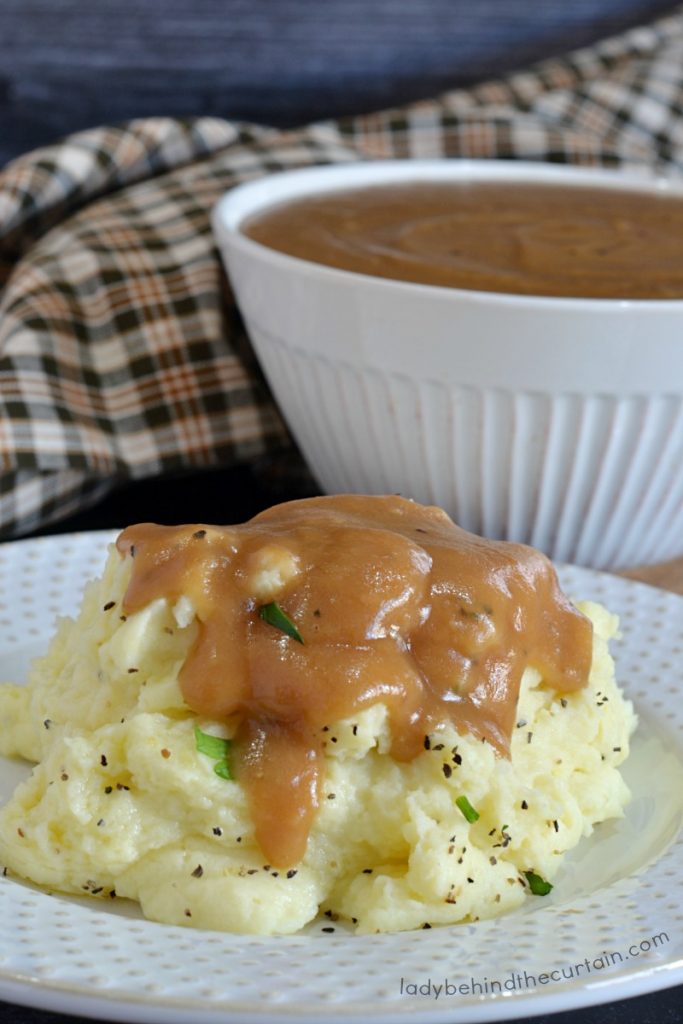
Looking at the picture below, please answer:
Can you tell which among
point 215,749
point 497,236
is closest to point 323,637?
point 215,749

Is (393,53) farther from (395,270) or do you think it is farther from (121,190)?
(395,270)

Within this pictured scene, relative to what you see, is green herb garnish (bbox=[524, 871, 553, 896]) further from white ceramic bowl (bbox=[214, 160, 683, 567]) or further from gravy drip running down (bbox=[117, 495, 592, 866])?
white ceramic bowl (bbox=[214, 160, 683, 567])

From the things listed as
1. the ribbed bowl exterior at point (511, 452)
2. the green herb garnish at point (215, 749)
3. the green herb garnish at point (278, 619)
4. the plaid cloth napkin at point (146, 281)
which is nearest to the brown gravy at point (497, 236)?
the ribbed bowl exterior at point (511, 452)

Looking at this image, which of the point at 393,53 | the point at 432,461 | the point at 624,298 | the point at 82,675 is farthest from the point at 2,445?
the point at 393,53

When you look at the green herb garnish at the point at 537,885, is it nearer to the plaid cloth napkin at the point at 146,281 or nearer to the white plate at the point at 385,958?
the white plate at the point at 385,958

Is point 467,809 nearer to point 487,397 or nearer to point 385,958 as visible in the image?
point 385,958
